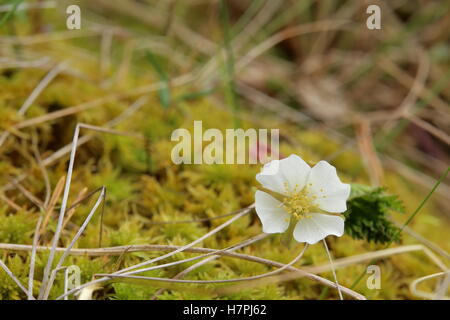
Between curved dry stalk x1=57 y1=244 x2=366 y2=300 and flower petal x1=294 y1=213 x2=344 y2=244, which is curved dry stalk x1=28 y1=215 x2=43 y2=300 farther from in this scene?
flower petal x1=294 y1=213 x2=344 y2=244

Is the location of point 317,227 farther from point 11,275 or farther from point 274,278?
point 11,275

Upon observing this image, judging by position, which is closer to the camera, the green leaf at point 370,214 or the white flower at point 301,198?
the white flower at point 301,198

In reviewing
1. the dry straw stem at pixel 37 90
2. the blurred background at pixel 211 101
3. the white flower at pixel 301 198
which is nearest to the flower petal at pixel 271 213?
the white flower at pixel 301 198

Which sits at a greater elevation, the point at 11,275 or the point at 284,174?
the point at 284,174

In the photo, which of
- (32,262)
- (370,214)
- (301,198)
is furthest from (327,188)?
(32,262)

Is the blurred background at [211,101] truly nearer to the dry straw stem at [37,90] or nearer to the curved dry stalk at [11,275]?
the dry straw stem at [37,90]

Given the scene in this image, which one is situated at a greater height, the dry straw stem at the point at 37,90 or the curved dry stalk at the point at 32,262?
the dry straw stem at the point at 37,90

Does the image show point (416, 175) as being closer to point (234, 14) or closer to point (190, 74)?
point (190, 74)
